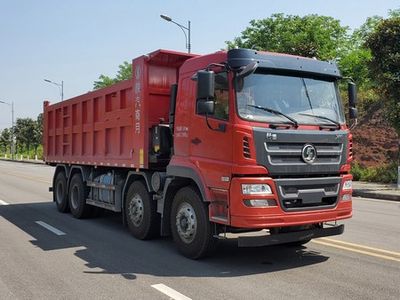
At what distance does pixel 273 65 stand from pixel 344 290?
2.99 metres

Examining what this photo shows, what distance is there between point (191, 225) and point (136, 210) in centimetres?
198

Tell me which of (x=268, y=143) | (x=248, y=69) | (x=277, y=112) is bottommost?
(x=268, y=143)

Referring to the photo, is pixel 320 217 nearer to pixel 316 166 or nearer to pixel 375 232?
pixel 316 166

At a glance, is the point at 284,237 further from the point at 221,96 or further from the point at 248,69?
the point at 248,69

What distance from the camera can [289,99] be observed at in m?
6.99

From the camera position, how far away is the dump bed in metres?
8.83

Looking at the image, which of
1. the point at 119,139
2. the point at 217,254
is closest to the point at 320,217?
the point at 217,254

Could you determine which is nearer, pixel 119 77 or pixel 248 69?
pixel 248 69

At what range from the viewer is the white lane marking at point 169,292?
5543 mm

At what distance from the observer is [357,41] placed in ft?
154

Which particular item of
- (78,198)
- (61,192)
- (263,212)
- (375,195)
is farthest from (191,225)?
(375,195)

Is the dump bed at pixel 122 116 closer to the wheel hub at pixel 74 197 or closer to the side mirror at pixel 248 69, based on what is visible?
the wheel hub at pixel 74 197

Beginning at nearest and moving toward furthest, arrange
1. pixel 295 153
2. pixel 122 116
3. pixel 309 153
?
pixel 295 153 → pixel 309 153 → pixel 122 116

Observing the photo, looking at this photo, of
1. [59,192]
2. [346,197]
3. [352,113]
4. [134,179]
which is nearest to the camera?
[346,197]
